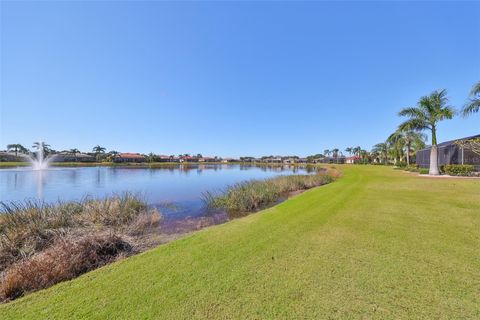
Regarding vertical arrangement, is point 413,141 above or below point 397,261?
above

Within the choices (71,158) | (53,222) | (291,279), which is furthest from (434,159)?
(71,158)

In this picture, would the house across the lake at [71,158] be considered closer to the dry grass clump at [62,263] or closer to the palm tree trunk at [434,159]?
the dry grass clump at [62,263]

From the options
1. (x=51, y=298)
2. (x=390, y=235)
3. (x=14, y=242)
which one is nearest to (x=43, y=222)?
(x=14, y=242)

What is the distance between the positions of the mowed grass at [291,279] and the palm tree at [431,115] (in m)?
18.8

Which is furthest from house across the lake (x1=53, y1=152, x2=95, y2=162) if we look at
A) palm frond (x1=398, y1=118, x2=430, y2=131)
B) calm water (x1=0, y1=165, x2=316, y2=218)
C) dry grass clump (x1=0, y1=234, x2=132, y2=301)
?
palm frond (x1=398, y1=118, x2=430, y2=131)

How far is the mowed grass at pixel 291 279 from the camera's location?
9.45ft

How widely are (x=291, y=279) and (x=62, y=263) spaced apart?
4205 millimetres

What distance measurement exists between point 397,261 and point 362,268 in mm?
778

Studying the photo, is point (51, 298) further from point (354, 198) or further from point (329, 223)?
point (354, 198)

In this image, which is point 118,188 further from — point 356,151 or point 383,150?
point 356,151

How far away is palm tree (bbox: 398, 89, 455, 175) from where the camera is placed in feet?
67.2

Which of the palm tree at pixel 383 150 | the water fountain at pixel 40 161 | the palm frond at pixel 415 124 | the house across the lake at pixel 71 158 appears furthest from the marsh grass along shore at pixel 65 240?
the house across the lake at pixel 71 158

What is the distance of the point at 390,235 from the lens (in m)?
5.45

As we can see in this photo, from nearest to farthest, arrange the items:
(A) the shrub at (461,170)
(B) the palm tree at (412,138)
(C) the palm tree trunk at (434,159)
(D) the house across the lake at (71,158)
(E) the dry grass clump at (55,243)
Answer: (E) the dry grass clump at (55,243) → (A) the shrub at (461,170) → (C) the palm tree trunk at (434,159) → (B) the palm tree at (412,138) → (D) the house across the lake at (71,158)
